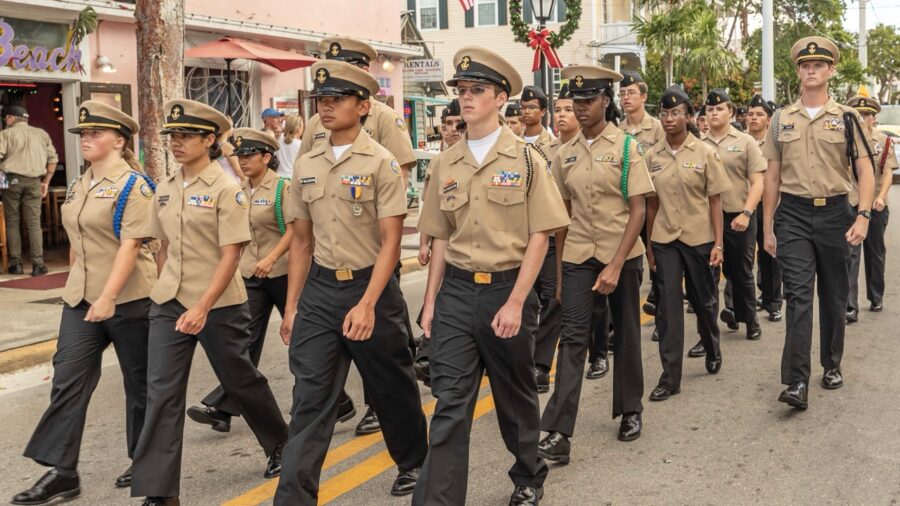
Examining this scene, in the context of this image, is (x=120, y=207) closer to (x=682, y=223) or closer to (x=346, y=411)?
(x=346, y=411)

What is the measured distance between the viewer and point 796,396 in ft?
20.9

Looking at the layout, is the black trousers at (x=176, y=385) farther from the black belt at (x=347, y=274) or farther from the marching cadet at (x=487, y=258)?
the marching cadet at (x=487, y=258)

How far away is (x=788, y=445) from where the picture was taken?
584 centimetres

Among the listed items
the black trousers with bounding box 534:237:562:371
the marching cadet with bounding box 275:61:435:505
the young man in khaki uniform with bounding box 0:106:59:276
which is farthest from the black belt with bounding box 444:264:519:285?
the young man in khaki uniform with bounding box 0:106:59:276

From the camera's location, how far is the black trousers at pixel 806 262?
6.47 metres

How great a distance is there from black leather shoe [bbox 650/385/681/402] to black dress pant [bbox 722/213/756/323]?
2120 millimetres

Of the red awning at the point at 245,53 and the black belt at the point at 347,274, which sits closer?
the black belt at the point at 347,274

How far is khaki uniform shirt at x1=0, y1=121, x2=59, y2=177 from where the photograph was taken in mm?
12555

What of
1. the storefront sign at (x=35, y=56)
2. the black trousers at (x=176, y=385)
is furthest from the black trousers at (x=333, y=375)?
the storefront sign at (x=35, y=56)

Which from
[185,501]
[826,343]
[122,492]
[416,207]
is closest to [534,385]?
[185,501]

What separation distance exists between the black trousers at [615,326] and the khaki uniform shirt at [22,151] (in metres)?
8.70

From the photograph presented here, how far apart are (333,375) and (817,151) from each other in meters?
3.54

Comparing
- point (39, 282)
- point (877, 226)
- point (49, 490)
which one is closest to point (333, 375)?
point (49, 490)

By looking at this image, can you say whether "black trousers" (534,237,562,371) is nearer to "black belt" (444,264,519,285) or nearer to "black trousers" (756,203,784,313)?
"black belt" (444,264,519,285)
